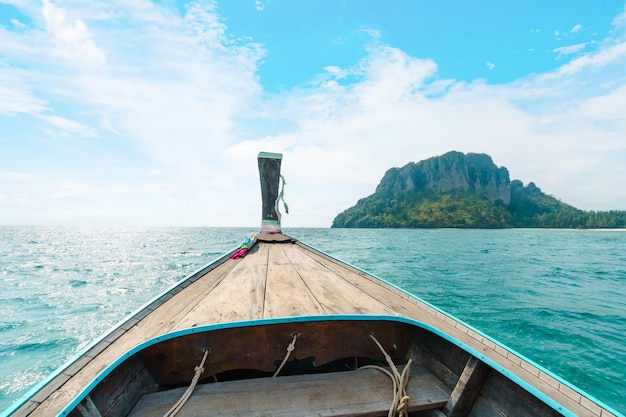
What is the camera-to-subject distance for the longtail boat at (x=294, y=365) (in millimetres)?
1818

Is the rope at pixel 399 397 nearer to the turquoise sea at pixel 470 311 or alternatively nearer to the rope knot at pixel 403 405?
the rope knot at pixel 403 405

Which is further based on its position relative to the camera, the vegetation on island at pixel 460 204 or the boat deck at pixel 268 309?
the vegetation on island at pixel 460 204

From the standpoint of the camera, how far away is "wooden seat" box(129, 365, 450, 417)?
1.99 m

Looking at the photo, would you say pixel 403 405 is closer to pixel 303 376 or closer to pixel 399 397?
pixel 399 397

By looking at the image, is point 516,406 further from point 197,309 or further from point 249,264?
point 249,264

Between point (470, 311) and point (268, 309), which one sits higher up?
point (268, 309)

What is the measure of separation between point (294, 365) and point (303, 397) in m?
0.52

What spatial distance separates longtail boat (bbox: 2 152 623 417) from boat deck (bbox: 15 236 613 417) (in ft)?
0.04

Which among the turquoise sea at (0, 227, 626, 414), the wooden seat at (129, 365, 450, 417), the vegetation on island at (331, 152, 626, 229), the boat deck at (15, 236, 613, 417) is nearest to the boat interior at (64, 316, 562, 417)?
the wooden seat at (129, 365, 450, 417)

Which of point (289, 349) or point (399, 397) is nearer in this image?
point (399, 397)

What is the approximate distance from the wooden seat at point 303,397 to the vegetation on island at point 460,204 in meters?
108

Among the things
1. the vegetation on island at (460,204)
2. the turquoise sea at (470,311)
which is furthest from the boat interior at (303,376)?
the vegetation on island at (460,204)

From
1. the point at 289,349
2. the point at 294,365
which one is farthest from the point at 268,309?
the point at 294,365

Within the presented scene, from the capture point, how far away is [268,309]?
2.55 metres
